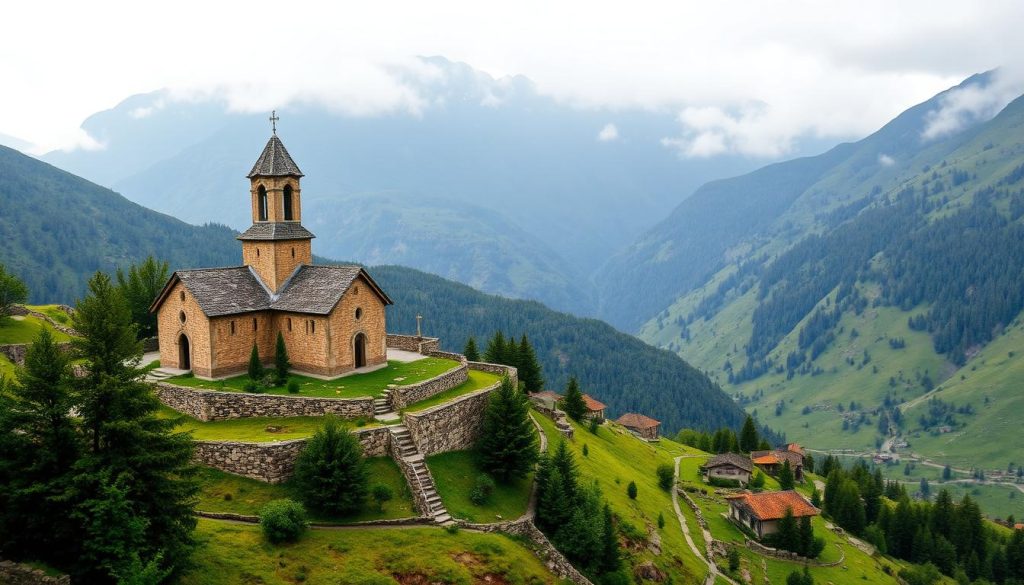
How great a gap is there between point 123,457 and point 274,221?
102 ft

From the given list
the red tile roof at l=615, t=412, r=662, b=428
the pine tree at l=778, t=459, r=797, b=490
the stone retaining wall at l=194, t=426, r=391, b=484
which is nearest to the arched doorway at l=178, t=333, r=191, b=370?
the stone retaining wall at l=194, t=426, r=391, b=484

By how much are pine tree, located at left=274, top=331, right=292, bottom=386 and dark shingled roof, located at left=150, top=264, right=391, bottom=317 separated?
8.66 ft

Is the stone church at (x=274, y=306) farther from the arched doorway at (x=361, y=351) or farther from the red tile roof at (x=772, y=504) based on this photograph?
the red tile roof at (x=772, y=504)

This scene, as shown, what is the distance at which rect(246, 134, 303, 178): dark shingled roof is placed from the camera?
5506 cm

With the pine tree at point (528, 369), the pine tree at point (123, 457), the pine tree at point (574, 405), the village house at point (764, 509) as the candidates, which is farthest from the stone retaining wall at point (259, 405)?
the village house at point (764, 509)

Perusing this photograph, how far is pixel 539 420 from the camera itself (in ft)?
210

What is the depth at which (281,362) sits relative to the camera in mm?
50562

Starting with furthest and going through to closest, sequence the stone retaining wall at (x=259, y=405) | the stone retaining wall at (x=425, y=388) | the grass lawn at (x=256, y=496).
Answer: the stone retaining wall at (x=425, y=388), the stone retaining wall at (x=259, y=405), the grass lawn at (x=256, y=496)

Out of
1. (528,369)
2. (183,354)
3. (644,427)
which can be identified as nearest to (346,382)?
(183,354)

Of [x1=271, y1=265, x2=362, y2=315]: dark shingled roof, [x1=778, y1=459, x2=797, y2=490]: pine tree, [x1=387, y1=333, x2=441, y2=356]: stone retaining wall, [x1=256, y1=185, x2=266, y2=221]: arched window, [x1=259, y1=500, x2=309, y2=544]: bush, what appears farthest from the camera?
[x1=778, y1=459, x2=797, y2=490]: pine tree

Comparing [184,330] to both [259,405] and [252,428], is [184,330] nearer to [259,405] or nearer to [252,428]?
[259,405]

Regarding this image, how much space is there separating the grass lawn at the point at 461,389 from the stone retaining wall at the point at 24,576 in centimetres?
2301

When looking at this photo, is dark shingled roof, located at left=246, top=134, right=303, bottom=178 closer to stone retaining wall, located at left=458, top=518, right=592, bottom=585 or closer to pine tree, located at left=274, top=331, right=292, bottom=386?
pine tree, located at left=274, top=331, right=292, bottom=386

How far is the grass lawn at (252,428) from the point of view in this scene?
4033cm
